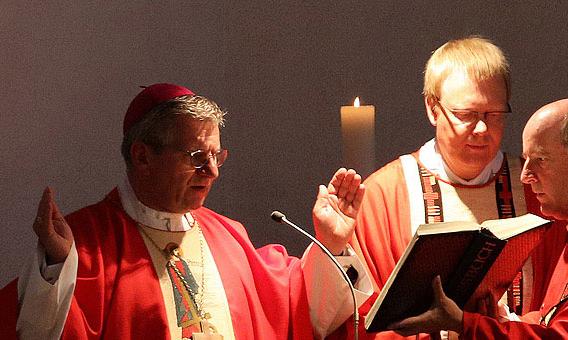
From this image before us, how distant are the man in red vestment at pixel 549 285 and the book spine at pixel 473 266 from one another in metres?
0.07

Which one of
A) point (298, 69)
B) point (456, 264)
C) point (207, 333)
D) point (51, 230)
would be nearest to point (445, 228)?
point (456, 264)

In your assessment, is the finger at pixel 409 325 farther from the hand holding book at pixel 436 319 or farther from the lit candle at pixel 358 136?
the lit candle at pixel 358 136

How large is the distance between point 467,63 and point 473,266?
1.15 m

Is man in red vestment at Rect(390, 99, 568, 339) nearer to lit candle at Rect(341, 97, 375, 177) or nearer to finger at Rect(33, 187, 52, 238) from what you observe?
lit candle at Rect(341, 97, 375, 177)

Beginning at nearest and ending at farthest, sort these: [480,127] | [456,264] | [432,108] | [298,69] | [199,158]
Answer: [456,264] < [199,158] < [480,127] < [432,108] < [298,69]

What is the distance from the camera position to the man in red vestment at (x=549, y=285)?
448 centimetres

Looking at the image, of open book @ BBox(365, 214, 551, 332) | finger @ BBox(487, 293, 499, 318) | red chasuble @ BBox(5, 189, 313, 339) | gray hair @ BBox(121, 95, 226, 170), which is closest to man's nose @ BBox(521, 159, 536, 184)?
open book @ BBox(365, 214, 551, 332)

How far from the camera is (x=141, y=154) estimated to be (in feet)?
15.4

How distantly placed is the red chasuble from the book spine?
0.69 meters

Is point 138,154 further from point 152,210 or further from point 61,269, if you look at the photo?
point 61,269

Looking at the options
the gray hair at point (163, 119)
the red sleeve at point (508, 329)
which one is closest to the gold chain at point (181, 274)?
the gray hair at point (163, 119)

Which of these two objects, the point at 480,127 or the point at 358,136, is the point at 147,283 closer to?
the point at 358,136

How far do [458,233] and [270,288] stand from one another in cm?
99

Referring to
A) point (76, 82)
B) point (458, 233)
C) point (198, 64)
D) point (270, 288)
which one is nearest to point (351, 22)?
point (198, 64)
